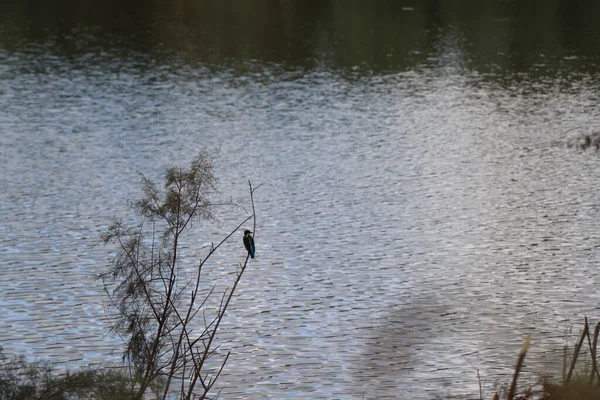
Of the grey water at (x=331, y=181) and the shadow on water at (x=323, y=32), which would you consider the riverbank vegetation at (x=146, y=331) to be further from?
the shadow on water at (x=323, y=32)

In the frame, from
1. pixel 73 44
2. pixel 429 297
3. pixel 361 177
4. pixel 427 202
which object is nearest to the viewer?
pixel 429 297

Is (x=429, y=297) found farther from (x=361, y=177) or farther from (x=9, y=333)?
(x=361, y=177)

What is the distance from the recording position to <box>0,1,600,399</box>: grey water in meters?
22.1

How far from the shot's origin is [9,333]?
22.9 m

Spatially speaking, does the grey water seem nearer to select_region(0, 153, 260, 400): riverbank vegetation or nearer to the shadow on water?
the shadow on water

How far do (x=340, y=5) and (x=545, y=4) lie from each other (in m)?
17.3

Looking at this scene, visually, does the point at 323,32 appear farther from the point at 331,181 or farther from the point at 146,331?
the point at 146,331

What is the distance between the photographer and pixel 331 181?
3875cm

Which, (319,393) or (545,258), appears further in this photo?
(545,258)

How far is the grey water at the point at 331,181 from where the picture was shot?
22062mm

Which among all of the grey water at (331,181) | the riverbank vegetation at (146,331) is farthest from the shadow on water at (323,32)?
the riverbank vegetation at (146,331)

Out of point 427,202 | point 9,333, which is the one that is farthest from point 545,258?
point 9,333

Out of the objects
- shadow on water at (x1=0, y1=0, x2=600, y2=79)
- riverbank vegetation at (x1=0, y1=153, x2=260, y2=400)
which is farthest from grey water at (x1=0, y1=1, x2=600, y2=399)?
riverbank vegetation at (x1=0, y1=153, x2=260, y2=400)

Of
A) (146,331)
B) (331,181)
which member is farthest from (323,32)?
(146,331)
